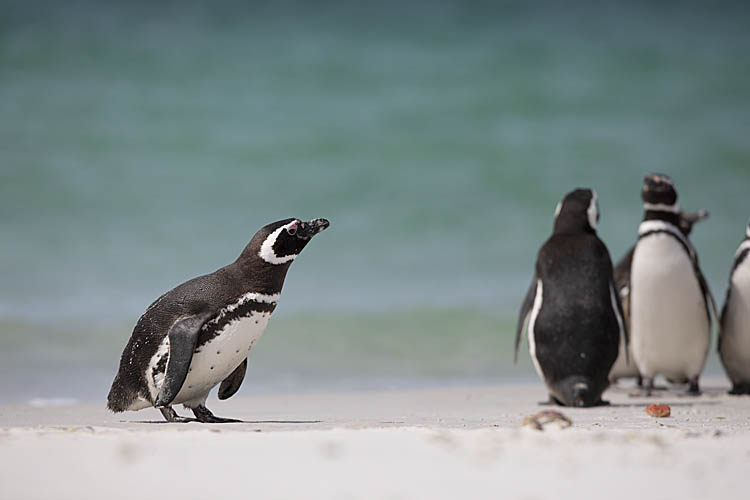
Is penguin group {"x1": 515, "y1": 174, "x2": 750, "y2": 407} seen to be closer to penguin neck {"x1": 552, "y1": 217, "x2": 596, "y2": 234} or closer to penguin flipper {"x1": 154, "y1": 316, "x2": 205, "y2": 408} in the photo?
penguin neck {"x1": 552, "y1": 217, "x2": 596, "y2": 234}

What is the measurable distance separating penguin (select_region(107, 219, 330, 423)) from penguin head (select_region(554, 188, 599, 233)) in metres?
2.35

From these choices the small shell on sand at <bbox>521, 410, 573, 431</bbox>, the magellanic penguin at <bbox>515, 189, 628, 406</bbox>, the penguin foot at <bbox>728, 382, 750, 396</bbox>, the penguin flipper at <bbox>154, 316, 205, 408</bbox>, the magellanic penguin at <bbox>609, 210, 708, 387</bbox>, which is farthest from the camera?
the magellanic penguin at <bbox>609, 210, 708, 387</bbox>

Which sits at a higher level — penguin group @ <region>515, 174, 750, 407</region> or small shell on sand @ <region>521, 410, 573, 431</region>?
penguin group @ <region>515, 174, 750, 407</region>

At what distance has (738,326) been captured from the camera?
6715 millimetres

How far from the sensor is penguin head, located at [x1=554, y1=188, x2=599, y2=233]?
5969 millimetres

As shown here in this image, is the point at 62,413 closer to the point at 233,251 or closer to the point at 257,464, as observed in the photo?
the point at 257,464

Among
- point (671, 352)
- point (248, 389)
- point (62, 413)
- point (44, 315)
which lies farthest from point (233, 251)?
point (62, 413)

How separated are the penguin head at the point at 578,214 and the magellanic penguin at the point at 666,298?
2.82 ft

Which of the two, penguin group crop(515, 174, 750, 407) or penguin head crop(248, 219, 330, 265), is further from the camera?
penguin group crop(515, 174, 750, 407)

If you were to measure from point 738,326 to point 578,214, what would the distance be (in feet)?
5.14

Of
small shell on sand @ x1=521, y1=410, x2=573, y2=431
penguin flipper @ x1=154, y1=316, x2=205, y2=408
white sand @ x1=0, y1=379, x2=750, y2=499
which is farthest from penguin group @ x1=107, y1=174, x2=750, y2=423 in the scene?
small shell on sand @ x1=521, y1=410, x2=573, y2=431

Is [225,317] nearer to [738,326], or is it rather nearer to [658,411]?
[658,411]

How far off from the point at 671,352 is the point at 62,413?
3.95 meters

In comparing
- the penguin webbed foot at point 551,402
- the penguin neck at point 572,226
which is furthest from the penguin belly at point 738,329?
the penguin webbed foot at point 551,402
